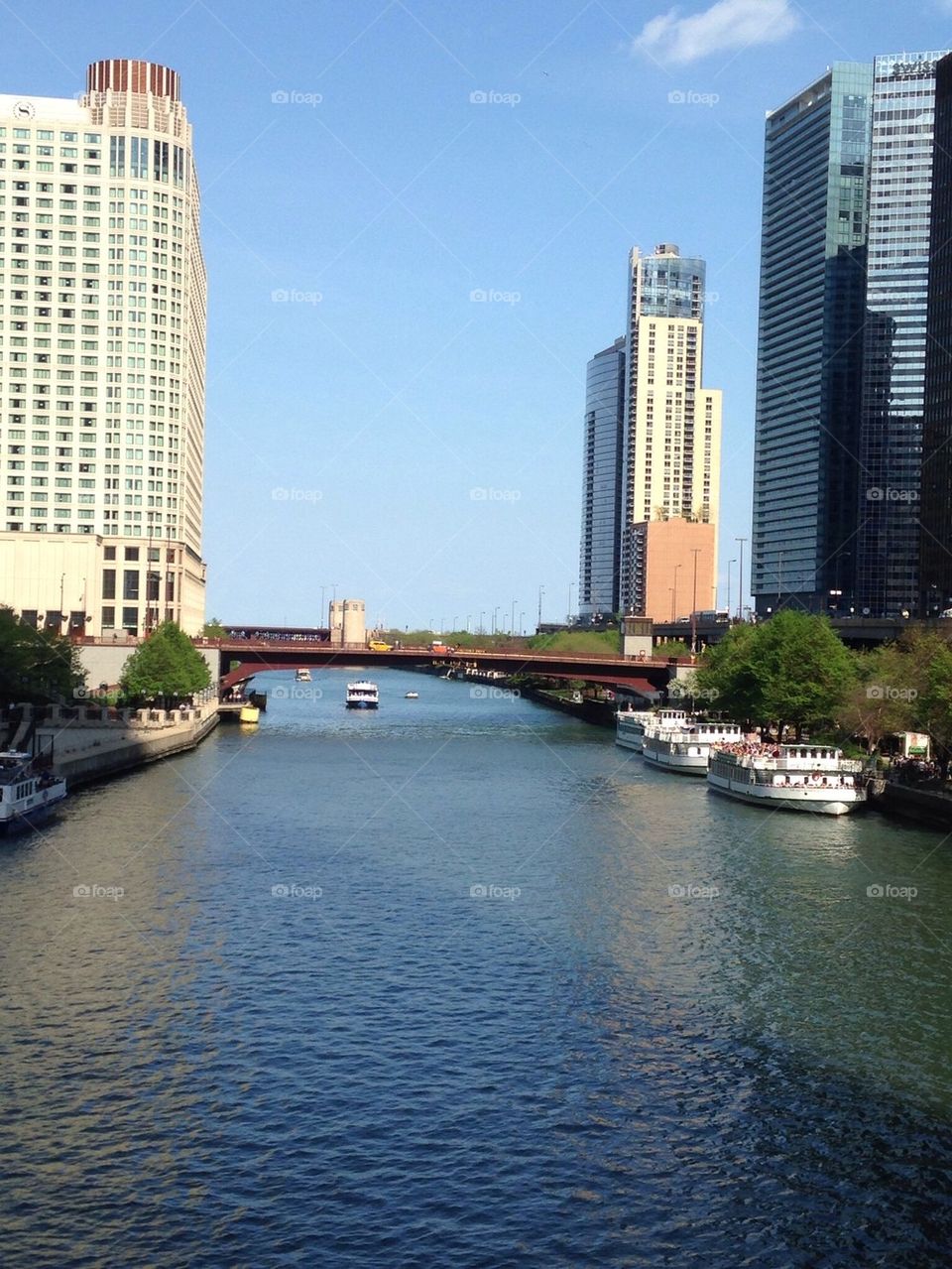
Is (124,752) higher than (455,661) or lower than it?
lower

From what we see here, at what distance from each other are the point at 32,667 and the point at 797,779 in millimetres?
55131

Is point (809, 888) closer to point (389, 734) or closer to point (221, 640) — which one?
point (389, 734)

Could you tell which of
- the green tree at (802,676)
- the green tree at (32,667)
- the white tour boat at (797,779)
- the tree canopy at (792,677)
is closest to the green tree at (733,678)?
the tree canopy at (792,677)

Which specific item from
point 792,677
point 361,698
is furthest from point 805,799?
point 361,698

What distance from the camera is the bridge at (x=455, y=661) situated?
14850 centimetres

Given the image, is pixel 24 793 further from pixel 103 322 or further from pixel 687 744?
pixel 103 322

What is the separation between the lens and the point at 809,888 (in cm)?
5712
